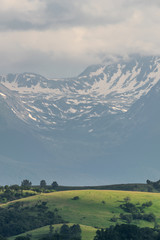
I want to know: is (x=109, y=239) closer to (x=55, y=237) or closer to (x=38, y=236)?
(x=55, y=237)

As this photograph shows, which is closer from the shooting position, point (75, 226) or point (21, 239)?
point (21, 239)

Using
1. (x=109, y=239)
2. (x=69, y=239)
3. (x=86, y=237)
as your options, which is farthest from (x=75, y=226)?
(x=109, y=239)

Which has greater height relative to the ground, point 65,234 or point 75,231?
point 75,231

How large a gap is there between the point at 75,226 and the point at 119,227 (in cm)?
2881

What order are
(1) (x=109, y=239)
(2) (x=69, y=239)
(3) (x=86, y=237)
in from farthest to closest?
1. (3) (x=86, y=237)
2. (2) (x=69, y=239)
3. (1) (x=109, y=239)

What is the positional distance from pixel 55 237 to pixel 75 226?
92.1 ft

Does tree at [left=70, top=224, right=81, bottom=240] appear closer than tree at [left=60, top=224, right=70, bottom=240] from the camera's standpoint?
No

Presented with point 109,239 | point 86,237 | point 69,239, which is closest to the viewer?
point 109,239

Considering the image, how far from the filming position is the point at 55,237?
172m

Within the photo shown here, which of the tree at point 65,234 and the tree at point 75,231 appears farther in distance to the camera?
the tree at point 75,231

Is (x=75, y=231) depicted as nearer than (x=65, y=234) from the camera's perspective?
No

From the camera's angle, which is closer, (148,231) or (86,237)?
(148,231)

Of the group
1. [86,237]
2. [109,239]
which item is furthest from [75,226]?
[109,239]

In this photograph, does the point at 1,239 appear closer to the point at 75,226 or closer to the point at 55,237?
the point at 55,237
